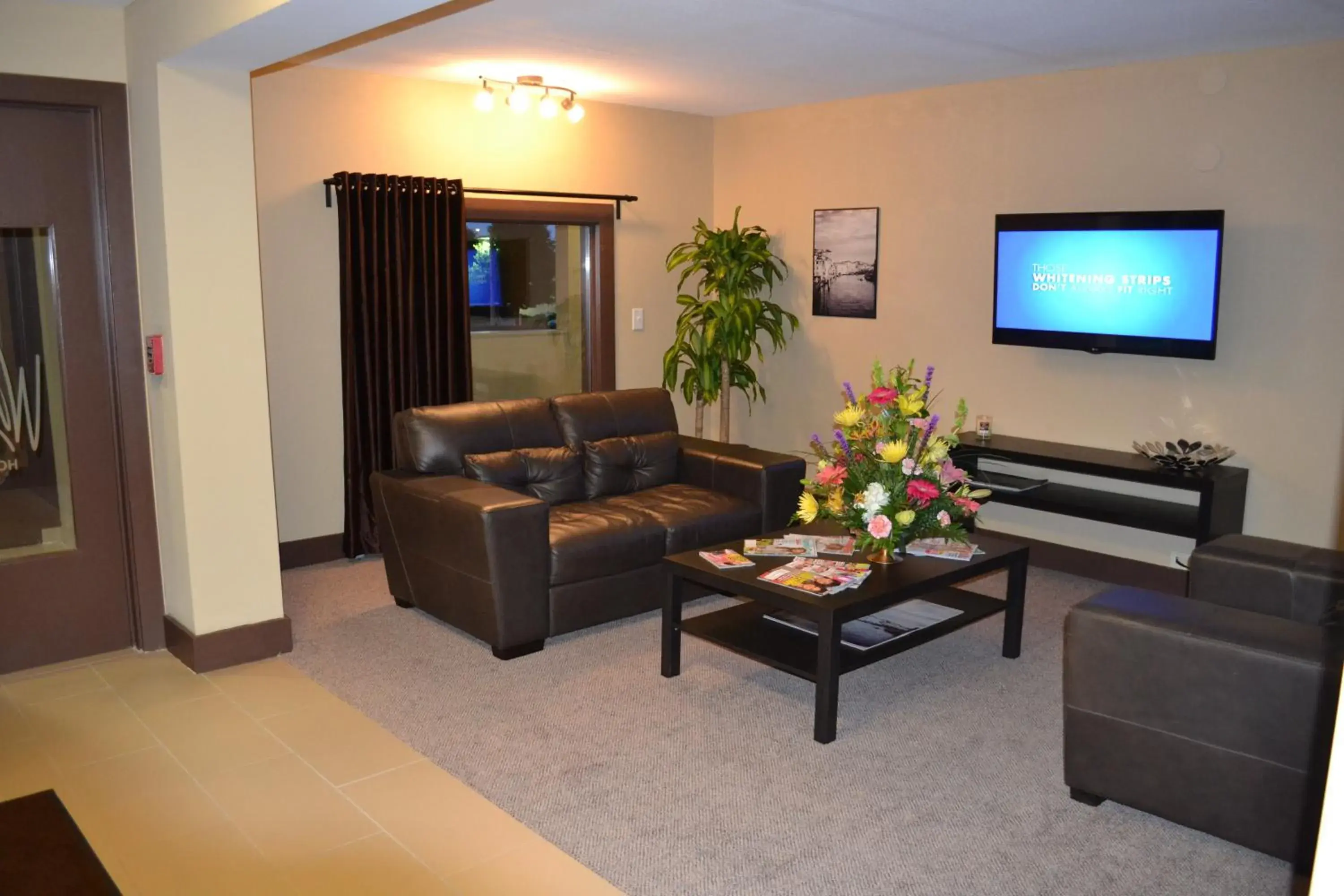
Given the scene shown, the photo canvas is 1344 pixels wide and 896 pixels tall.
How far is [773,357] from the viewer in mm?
6977

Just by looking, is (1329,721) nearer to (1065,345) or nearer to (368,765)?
(368,765)

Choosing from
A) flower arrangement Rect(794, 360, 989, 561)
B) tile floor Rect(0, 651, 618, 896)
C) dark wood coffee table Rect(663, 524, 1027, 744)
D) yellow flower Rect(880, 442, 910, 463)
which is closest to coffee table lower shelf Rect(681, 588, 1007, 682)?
dark wood coffee table Rect(663, 524, 1027, 744)

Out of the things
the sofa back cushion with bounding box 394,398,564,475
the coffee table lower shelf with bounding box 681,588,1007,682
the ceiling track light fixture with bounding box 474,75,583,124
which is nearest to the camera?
the coffee table lower shelf with bounding box 681,588,1007,682

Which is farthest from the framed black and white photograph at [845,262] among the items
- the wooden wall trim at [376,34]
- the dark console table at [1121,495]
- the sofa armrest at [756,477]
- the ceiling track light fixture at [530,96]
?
the wooden wall trim at [376,34]

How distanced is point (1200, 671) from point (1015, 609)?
148 centimetres

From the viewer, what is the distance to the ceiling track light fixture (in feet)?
18.3

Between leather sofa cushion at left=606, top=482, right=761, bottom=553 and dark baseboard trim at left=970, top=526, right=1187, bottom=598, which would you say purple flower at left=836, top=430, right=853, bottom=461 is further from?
dark baseboard trim at left=970, top=526, right=1187, bottom=598

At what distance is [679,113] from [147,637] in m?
4.47

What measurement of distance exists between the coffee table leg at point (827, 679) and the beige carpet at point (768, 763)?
0.06 m

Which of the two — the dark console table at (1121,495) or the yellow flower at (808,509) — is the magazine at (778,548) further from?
the dark console table at (1121,495)

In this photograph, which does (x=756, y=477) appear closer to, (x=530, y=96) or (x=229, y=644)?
(x=229, y=644)

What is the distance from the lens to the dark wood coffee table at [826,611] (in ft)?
11.4

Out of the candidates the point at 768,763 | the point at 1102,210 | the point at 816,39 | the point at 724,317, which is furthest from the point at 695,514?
the point at 1102,210

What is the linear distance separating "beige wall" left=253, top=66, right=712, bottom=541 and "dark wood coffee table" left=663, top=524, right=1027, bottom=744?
2444 millimetres
